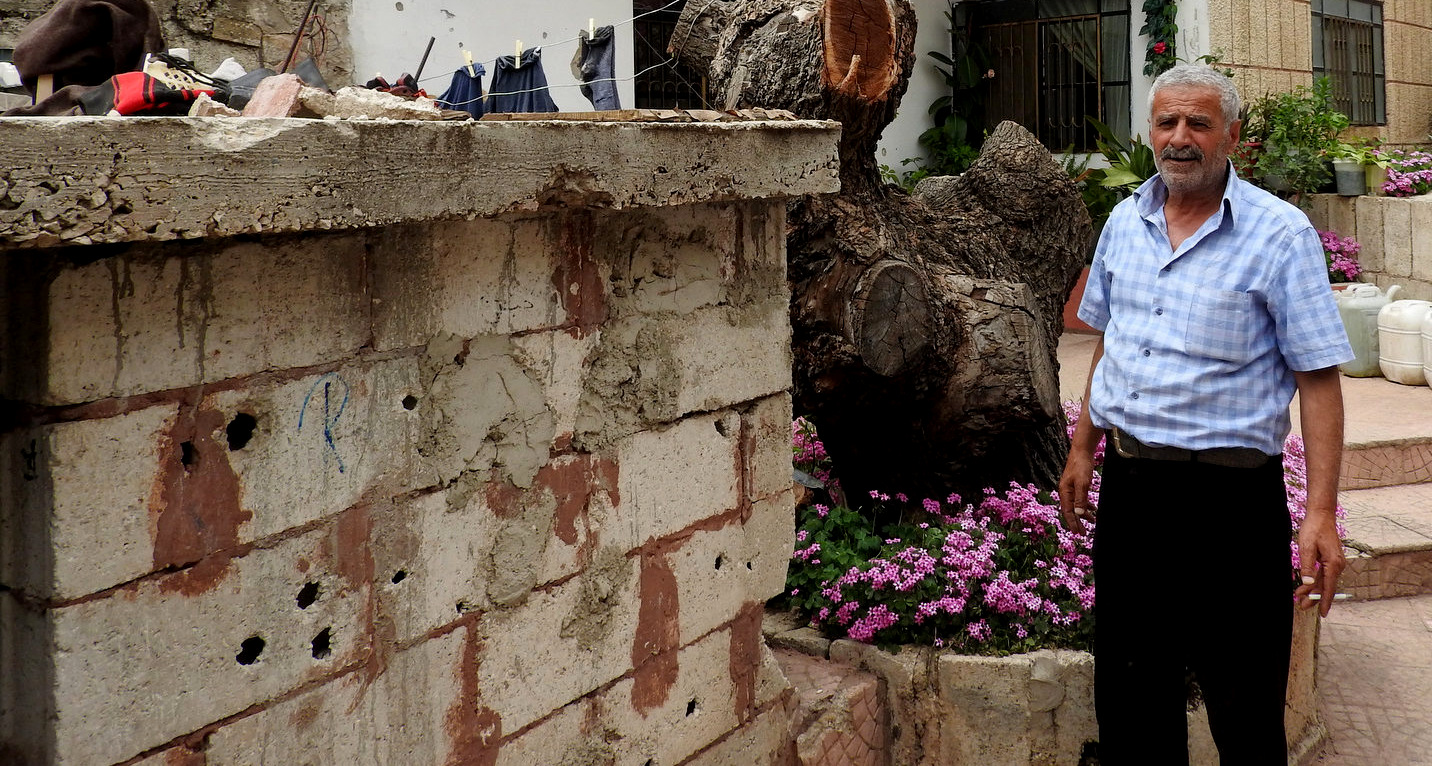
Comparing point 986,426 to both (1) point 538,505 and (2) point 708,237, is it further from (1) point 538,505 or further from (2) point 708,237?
(1) point 538,505

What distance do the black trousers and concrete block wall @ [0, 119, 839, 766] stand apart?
0.83 metres

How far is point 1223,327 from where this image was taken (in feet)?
8.46

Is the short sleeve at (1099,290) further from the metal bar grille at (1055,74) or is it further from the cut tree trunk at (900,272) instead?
the metal bar grille at (1055,74)

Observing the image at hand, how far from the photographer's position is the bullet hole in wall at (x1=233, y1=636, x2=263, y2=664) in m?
1.91

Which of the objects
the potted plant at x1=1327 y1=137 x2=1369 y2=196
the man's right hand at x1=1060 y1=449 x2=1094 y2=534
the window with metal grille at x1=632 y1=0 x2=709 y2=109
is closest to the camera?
the man's right hand at x1=1060 y1=449 x2=1094 y2=534

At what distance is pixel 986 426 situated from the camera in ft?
13.1

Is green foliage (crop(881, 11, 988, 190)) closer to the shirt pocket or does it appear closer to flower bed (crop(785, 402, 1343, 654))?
flower bed (crop(785, 402, 1343, 654))

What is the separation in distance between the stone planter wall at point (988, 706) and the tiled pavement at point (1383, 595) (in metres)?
0.40

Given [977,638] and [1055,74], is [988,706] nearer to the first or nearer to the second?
[977,638]

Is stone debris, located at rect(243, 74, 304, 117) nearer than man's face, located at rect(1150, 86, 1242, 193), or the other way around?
stone debris, located at rect(243, 74, 304, 117)

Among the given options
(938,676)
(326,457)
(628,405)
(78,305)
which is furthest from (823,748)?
(78,305)

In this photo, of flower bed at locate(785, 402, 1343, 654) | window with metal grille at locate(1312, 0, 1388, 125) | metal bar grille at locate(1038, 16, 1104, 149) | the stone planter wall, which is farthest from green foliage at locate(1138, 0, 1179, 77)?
the stone planter wall

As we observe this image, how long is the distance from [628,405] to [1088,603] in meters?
1.80

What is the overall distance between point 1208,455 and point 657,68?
667 centimetres
